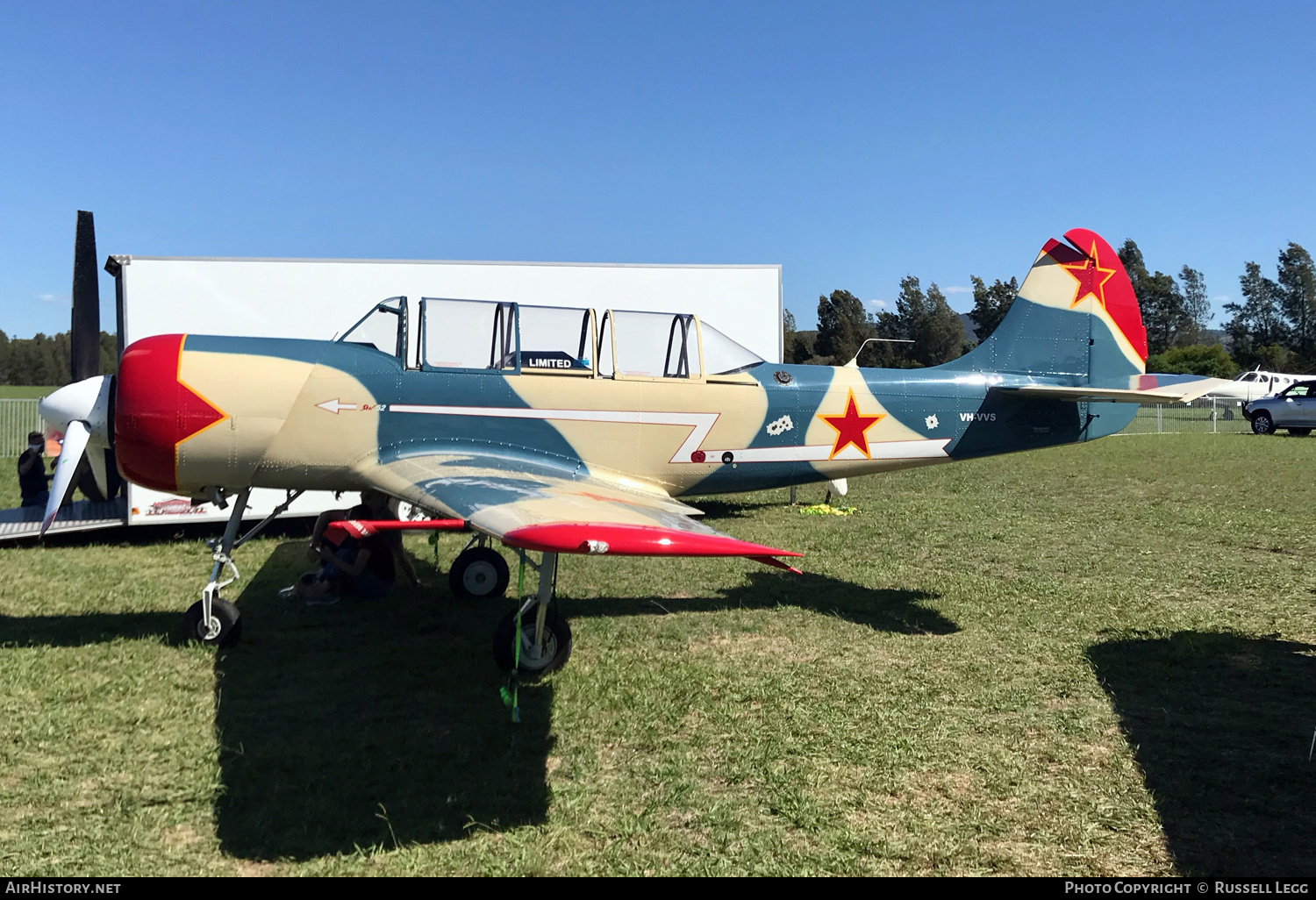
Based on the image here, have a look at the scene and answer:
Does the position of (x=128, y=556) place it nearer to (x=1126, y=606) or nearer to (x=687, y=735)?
(x=687, y=735)

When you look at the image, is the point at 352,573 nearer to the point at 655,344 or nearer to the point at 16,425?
the point at 655,344

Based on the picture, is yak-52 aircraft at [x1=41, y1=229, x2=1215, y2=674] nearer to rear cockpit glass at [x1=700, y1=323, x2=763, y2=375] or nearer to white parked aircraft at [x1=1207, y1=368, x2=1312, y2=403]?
rear cockpit glass at [x1=700, y1=323, x2=763, y2=375]

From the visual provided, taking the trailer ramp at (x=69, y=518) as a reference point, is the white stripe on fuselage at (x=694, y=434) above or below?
above

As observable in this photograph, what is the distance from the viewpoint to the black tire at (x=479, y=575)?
7426 millimetres

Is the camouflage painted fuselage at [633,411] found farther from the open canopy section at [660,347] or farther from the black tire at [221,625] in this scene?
the black tire at [221,625]

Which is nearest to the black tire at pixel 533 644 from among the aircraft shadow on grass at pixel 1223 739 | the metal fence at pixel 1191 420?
the aircraft shadow on grass at pixel 1223 739

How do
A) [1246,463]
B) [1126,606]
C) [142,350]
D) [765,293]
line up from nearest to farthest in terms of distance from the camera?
[142,350] < [1126,606] < [765,293] < [1246,463]

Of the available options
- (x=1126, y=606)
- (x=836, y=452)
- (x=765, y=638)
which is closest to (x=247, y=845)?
(x=765, y=638)

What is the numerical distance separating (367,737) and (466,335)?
3053 mm

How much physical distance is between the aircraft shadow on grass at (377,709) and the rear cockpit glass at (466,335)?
2.01m

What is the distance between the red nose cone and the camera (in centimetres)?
577

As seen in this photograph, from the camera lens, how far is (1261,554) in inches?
345

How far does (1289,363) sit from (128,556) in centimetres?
7184

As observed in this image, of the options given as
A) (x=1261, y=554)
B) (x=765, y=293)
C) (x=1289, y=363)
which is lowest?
(x=1261, y=554)
